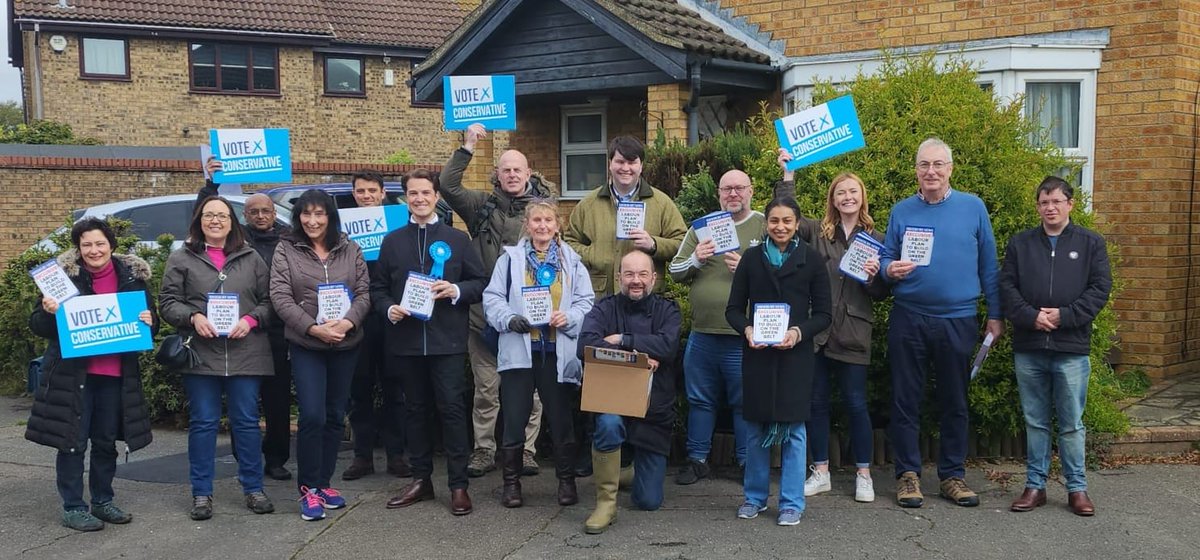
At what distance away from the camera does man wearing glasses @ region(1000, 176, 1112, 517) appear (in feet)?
18.4

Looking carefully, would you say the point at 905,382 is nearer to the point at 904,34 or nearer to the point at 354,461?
the point at 354,461

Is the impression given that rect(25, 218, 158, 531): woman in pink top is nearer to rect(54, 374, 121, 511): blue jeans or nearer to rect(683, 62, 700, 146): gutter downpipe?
rect(54, 374, 121, 511): blue jeans

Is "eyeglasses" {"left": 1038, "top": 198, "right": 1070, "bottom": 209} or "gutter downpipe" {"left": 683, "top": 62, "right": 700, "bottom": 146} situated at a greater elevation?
"gutter downpipe" {"left": 683, "top": 62, "right": 700, "bottom": 146}

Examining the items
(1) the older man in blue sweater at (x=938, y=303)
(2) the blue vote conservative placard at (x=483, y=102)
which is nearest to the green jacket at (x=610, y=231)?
(2) the blue vote conservative placard at (x=483, y=102)

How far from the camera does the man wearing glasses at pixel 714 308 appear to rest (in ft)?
19.7

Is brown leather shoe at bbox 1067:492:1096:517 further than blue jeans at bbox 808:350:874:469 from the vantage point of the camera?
No

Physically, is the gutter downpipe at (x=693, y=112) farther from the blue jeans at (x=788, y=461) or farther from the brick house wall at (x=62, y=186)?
the brick house wall at (x=62, y=186)

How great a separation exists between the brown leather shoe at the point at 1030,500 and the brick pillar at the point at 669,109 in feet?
21.7

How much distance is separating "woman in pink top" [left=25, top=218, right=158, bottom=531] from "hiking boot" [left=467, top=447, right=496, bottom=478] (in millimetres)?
1964

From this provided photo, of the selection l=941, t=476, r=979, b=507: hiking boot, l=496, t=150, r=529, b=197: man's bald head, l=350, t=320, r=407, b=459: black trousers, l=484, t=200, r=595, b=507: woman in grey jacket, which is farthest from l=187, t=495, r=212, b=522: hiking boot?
l=941, t=476, r=979, b=507: hiking boot

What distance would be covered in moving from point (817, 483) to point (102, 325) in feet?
13.5

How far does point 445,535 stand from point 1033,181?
435 cm

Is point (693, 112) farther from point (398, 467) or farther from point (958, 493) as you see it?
point (958, 493)

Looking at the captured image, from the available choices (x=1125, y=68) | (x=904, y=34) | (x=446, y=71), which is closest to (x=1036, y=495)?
(x=1125, y=68)
